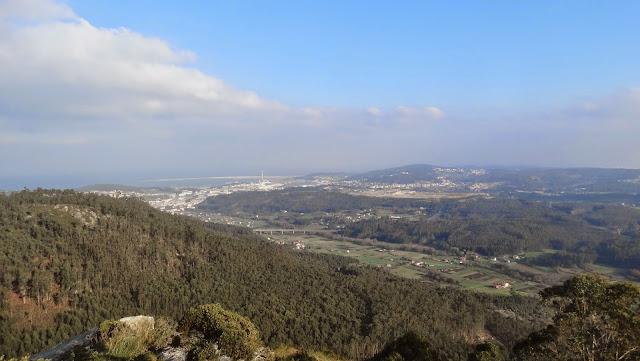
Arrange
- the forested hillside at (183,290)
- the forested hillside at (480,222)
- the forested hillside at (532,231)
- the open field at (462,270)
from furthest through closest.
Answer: the forested hillside at (480,222), the forested hillside at (532,231), the open field at (462,270), the forested hillside at (183,290)

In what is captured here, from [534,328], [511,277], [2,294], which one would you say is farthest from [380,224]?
[2,294]

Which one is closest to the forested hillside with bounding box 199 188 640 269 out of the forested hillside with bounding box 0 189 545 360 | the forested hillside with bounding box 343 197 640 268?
the forested hillside with bounding box 343 197 640 268

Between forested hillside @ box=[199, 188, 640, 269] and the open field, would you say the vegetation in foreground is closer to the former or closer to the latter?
the open field

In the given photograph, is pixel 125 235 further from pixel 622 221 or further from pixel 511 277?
pixel 622 221

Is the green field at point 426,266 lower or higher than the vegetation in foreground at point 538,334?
lower

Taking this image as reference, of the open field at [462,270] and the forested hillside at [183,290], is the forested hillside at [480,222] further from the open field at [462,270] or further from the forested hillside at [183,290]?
the forested hillside at [183,290]

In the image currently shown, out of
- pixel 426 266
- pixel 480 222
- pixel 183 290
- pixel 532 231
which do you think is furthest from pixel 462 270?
pixel 183 290

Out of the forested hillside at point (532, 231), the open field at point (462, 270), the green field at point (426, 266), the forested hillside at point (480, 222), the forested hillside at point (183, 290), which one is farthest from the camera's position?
the forested hillside at point (480, 222)

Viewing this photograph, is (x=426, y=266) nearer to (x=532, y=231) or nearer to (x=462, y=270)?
(x=462, y=270)

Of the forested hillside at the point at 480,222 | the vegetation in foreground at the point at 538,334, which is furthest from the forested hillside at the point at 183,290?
the forested hillside at the point at 480,222
